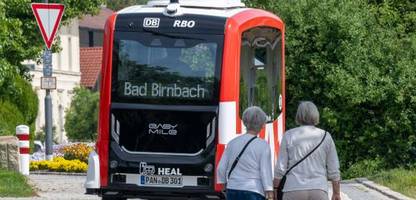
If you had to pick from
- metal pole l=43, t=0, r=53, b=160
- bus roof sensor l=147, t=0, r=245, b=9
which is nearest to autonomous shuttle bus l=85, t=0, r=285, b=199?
bus roof sensor l=147, t=0, r=245, b=9

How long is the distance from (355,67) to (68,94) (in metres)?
46.1

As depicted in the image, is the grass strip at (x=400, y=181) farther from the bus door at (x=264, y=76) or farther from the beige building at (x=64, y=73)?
the beige building at (x=64, y=73)

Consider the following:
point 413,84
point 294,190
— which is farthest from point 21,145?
point 294,190

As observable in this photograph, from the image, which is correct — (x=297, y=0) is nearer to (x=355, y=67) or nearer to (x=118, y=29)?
(x=355, y=67)

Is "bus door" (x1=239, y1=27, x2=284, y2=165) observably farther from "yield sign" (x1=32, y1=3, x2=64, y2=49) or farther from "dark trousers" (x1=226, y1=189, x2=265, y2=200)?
A: "yield sign" (x1=32, y1=3, x2=64, y2=49)

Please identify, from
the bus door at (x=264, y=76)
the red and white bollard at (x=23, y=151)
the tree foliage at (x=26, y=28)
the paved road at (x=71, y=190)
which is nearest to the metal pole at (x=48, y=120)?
the tree foliage at (x=26, y=28)

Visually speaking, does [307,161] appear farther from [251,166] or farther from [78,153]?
[78,153]

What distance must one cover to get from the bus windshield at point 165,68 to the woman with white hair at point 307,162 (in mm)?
6259

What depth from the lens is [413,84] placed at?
30688 millimetres

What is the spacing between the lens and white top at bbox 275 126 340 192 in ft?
38.4

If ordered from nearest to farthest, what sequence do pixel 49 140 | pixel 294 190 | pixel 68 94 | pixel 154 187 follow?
pixel 294 190 < pixel 154 187 < pixel 49 140 < pixel 68 94

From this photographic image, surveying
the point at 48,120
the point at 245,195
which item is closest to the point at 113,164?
the point at 245,195

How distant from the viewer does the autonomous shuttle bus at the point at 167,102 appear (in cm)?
1800

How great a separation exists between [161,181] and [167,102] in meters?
1.07
